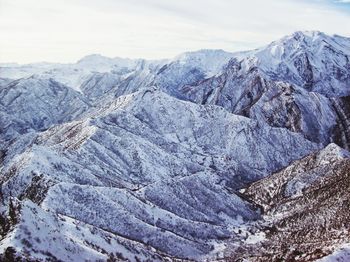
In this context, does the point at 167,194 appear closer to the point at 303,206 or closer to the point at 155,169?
the point at 155,169

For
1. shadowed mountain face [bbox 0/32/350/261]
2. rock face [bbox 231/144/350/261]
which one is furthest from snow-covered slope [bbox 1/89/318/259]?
rock face [bbox 231/144/350/261]

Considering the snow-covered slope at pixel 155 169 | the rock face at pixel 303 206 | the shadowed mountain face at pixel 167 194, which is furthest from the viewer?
the snow-covered slope at pixel 155 169

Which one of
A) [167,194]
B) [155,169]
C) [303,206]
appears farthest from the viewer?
[155,169]

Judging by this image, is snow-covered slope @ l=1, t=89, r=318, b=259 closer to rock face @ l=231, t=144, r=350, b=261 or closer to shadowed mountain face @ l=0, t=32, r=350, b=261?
shadowed mountain face @ l=0, t=32, r=350, b=261

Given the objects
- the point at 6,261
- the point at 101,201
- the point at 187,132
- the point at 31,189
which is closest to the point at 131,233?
the point at 101,201

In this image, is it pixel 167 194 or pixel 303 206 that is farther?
pixel 167 194

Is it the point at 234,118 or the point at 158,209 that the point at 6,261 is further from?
the point at 234,118

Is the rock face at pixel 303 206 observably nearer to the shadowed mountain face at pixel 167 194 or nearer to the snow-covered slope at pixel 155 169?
the shadowed mountain face at pixel 167 194

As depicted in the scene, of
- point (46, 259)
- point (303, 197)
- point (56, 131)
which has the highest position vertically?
point (46, 259)

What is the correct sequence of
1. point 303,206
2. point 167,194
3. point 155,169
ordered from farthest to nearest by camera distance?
1. point 155,169
2. point 167,194
3. point 303,206

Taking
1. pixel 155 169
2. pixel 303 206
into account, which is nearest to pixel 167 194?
pixel 155 169

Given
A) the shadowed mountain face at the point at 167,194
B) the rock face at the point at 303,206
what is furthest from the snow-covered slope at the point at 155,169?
the rock face at the point at 303,206
